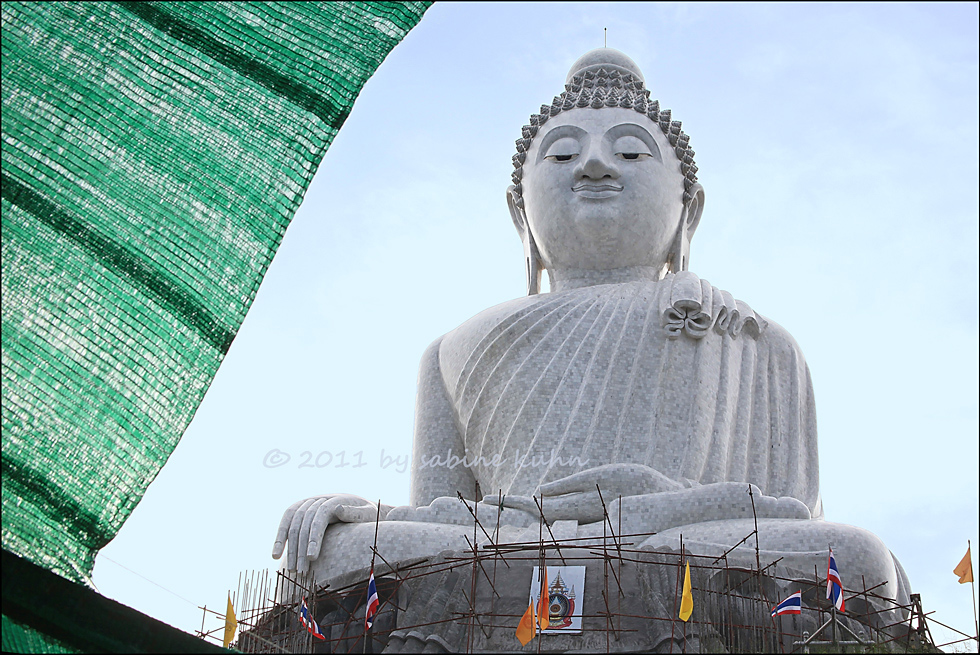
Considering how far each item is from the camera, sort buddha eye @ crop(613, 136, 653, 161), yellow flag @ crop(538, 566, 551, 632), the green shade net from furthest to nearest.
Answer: buddha eye @ crop(613, 136, 653, 161) → yellow flag @ crop(538, 566, 551, 632) → the green shade net

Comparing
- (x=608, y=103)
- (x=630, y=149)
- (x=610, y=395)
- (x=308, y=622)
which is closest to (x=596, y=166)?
(x=630, y=149)

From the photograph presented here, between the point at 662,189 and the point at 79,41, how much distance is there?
18.6ft

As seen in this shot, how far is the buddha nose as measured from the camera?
11141 mm

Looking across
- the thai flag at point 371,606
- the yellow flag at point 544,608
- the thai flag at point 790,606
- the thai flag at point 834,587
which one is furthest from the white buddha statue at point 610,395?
the yellow flag at point 544,608

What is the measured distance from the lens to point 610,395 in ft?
34.0

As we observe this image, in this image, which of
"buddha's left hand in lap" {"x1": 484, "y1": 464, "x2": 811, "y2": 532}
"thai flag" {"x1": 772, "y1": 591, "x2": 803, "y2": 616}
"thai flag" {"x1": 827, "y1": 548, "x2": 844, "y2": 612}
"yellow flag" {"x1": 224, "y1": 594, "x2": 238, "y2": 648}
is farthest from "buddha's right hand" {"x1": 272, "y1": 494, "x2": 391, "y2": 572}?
"thai flag" {"x1": 827, "y1": 548, "x2": 844, "y2": 612}

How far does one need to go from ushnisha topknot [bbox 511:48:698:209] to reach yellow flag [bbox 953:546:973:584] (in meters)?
4.33

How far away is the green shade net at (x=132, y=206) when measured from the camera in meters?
6.35

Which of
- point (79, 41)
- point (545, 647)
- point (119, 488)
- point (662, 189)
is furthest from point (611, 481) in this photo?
point (79, 41)

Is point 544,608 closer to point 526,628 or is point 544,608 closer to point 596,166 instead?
point 526,628

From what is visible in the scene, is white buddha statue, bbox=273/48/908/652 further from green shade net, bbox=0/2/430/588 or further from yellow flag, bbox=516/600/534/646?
green shade net, bbox=0/2/430/588

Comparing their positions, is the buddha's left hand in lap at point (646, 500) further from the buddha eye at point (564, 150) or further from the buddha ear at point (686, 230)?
the buddha eye at point (564, 150)

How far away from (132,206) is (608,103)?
5771 mm

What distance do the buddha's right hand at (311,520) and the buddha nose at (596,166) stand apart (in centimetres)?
342
